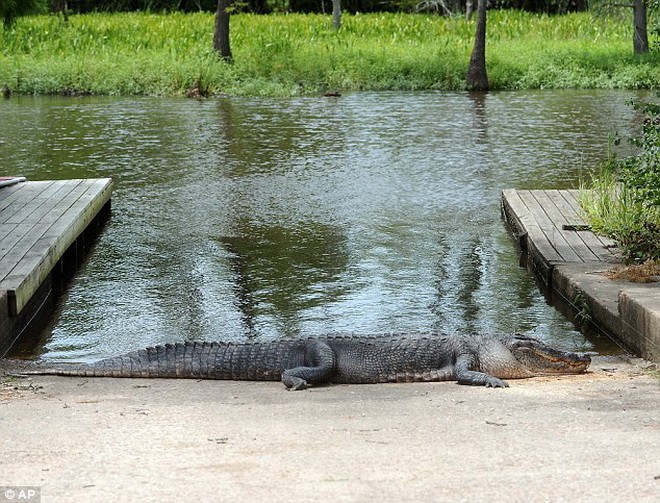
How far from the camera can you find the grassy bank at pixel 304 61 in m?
29.6

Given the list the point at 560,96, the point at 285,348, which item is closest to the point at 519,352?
the point at 285,348

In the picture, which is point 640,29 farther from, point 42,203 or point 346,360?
point 346,360

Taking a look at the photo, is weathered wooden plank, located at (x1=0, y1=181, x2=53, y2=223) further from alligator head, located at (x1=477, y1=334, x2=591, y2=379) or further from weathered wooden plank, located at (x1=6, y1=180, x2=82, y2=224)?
alligator head, located at (x1=477, y1=334, x2=591, y2=379)

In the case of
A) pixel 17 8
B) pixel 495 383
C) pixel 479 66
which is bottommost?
pixel 495 383

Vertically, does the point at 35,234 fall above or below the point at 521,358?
above

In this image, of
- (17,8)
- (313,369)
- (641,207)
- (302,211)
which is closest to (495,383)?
(313,369)

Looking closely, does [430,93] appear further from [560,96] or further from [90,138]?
[90,138]

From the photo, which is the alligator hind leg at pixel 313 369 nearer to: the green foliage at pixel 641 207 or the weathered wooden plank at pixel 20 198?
the green foliage at pixel 641 207

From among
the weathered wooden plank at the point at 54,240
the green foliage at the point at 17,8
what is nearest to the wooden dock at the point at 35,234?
the weathered wooden plank at the point at 54,240

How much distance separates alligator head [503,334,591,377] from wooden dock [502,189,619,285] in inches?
108

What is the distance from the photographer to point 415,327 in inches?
362

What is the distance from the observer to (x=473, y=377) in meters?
7.07

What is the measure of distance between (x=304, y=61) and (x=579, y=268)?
74.4ft

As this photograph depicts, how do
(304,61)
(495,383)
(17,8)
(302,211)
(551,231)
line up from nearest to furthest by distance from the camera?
(495,383) → (551,231) → (17,8) → (302,211) → (304,61)
